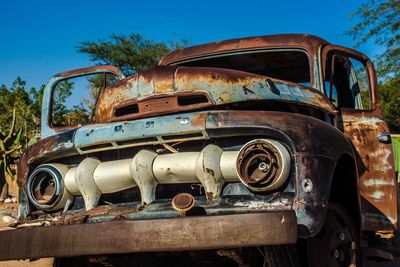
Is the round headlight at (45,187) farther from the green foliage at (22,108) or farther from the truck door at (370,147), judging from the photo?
the green foliage at (22,108)

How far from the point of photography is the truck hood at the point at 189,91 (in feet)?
10.4

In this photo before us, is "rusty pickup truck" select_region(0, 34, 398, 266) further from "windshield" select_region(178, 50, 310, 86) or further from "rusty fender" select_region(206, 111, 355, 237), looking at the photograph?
"windshield" select_region(178, 50, 310, 86)

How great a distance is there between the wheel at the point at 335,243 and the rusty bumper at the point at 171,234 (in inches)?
24.4

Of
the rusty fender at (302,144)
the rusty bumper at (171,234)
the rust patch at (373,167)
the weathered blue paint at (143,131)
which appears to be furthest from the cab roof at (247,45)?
the rusty bumper at (171,234)

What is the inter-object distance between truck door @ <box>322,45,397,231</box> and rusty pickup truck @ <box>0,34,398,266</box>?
0.01 meters

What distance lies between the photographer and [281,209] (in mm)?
2623

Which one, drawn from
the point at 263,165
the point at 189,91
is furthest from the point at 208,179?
the point at 189,91

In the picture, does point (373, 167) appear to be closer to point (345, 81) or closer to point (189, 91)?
point (345, 81)

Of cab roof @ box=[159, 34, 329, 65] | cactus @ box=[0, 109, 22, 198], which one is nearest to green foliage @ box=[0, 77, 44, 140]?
cactus @ box=[0, 109, 22, 198]

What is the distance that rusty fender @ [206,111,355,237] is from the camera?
2.63m

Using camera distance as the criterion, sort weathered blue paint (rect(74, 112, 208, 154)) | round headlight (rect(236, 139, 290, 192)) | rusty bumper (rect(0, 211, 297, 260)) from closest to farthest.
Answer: rusty bumper (rect(0, 211, 297, 260)), round headlight (rect(236, 139, 290, 192)), weathered blue paint (rect(74, 112, 208, 154))

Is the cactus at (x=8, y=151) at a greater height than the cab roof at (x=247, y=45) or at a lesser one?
lesser

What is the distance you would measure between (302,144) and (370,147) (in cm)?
153

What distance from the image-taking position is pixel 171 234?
2.47 meters
